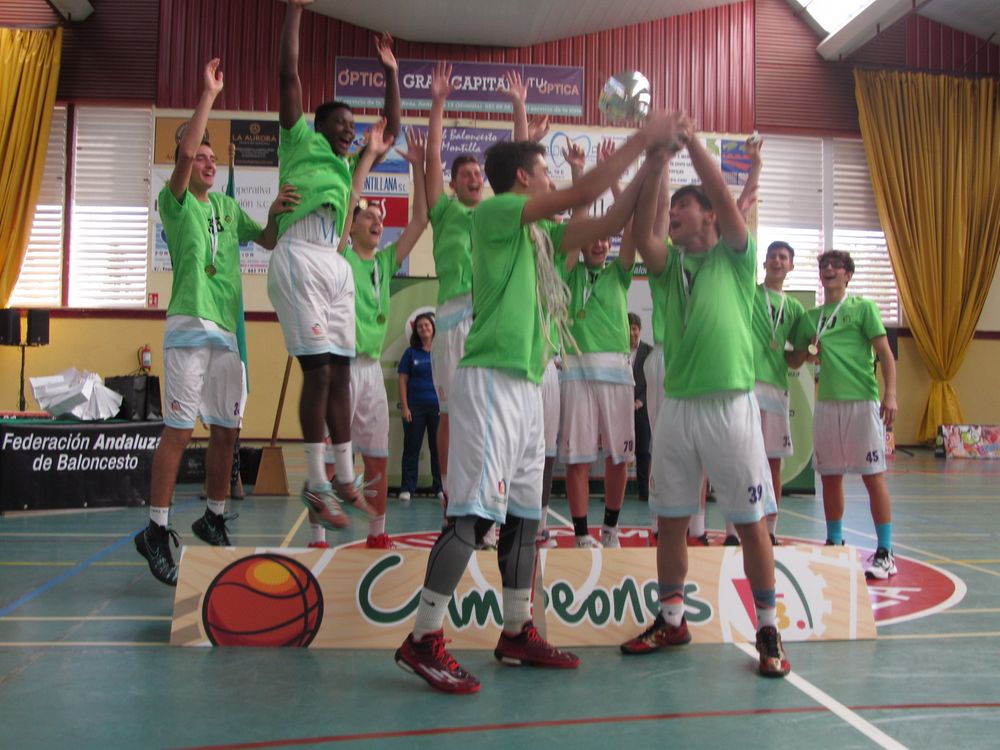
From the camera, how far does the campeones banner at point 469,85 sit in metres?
14.0

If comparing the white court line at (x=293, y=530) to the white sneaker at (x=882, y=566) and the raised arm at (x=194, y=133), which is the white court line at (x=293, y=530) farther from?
the white sneaker at (x=882, y=566)

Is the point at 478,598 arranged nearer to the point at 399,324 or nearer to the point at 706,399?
the point at 706,399

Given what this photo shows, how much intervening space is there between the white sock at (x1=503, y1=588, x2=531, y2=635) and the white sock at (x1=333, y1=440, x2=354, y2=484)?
1004 mm

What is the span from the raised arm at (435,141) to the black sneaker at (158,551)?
2104 millimetres

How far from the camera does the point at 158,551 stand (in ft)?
13.3

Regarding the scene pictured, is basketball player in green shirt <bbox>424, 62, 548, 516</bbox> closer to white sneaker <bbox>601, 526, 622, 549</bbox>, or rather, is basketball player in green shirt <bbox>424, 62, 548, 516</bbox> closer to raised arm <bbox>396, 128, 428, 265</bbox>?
raised arm <bbox>396, 128, 428, 265</bbox>

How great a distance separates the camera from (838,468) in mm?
5023

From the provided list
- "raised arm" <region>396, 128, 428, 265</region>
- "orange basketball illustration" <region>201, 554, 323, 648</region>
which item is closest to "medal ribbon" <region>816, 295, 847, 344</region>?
"raised arm" <region>396, 128, 428, 265</region>

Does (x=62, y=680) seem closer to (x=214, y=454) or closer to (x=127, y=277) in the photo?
(x=214, y=454)

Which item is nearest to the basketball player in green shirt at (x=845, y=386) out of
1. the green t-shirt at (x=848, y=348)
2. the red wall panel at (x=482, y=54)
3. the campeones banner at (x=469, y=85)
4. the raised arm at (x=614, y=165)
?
the green t-shirt at (x=848, y=348)

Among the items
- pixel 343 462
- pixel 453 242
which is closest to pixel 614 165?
pixel 453 242

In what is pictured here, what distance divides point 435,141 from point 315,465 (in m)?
1.62

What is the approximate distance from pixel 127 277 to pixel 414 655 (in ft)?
41.2

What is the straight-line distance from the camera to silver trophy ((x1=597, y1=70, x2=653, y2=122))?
4.16m
